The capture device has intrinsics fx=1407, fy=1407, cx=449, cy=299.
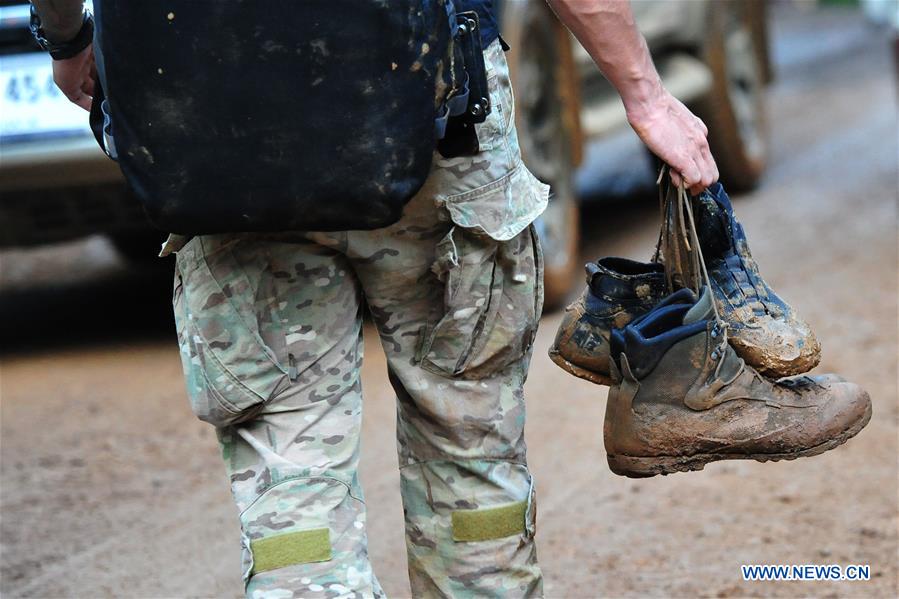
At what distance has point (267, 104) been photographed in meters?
1.88

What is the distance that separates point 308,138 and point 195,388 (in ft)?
1.54

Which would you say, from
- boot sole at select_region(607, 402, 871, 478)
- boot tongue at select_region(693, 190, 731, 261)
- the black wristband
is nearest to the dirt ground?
boot sole at select_region(607, 402, 871, 478)

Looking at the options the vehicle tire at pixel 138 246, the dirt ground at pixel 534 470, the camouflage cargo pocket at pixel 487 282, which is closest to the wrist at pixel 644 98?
the camouflage cargo pocket at pixel 487 282

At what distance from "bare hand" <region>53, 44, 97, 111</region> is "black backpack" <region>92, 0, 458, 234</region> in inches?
12.1

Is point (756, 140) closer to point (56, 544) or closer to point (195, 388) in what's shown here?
point (56, 544)

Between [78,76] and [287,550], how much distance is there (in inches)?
32.8

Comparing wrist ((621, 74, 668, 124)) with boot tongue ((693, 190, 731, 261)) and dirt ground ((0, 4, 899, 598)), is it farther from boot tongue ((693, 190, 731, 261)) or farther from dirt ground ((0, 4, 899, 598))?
dirt ground ((0, 4, 899, 598))

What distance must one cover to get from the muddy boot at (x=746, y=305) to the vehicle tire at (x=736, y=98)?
4.57m

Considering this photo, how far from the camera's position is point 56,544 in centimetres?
358

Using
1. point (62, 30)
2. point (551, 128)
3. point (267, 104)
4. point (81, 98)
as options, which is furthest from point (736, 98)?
point (267, 104)

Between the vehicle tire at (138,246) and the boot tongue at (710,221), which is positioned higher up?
the boot tongue at (710,221)

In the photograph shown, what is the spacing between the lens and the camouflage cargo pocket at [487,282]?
7.19 ft

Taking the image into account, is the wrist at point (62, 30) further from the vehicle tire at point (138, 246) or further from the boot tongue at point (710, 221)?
the vehicle tire at point (138, 246)

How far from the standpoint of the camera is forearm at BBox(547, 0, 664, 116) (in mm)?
2047
